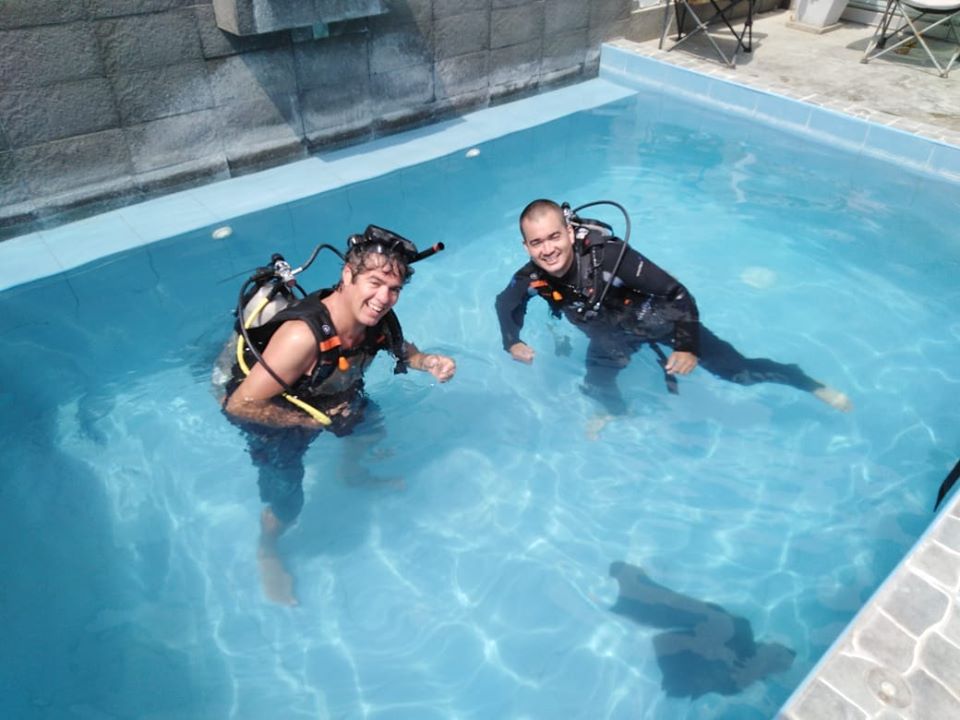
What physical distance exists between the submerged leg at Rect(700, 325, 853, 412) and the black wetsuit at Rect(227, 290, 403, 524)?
7.20 feet

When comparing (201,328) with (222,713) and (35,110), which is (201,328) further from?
(222,713)

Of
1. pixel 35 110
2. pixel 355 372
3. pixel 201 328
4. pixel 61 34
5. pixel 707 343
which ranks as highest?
pixel 61 34

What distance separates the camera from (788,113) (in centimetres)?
835

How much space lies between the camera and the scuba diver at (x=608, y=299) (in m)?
4.09

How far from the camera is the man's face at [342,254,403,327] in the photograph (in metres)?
3.22

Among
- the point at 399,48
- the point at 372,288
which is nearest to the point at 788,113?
the point at 399,48

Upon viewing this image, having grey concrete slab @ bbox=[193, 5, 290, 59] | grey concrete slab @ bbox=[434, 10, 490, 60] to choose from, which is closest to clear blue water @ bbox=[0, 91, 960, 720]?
grey concrete slab @ bbox=[193, 5, 290, 59]

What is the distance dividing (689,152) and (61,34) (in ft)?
20.2

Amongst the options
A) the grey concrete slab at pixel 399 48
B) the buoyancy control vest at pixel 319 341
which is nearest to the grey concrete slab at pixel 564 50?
the grey concrete slab at pixel 399 48

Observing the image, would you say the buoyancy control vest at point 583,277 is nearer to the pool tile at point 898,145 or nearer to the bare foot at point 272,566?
the bare foot at point 272,566

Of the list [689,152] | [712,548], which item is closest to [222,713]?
[712,548]

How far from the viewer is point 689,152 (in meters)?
8.05

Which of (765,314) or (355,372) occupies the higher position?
(355,372)

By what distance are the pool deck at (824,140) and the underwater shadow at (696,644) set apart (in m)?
0.78
